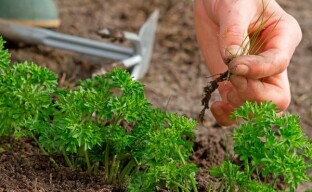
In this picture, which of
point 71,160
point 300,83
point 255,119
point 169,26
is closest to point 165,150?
point 255,119

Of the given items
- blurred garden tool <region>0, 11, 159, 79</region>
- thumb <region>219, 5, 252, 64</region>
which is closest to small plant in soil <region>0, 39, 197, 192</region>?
thumb <region>219, 5, 252, 64</region>

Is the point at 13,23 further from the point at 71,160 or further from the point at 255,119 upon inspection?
the point at 255,119

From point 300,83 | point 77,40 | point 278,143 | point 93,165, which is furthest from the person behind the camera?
point 300,83

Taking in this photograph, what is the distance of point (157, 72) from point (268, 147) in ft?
7.41

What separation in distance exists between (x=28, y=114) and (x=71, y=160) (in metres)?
0.22

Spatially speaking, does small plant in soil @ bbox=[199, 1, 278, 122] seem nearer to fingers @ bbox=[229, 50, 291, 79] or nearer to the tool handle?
fingers @ bbox=[229, 50, 291, 79]

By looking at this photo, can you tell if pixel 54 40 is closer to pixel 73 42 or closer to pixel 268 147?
pixel 73 42

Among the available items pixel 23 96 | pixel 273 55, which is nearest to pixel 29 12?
pixel 23 96

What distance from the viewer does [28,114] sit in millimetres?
2500

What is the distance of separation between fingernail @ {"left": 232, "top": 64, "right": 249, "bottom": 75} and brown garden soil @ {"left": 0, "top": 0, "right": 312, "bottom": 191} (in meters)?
0.20

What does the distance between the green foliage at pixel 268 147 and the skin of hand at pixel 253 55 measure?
0.36 feet

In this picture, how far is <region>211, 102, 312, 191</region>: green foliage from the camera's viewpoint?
2.15m

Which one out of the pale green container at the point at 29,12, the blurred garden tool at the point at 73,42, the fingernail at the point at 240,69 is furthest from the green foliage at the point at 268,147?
the pale green container at the point at 29,12

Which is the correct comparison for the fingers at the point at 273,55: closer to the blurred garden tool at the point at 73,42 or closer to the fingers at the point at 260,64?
the fingers at the point at 260,64
